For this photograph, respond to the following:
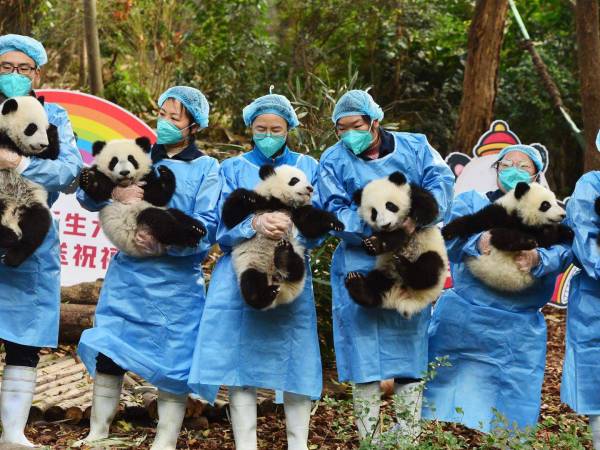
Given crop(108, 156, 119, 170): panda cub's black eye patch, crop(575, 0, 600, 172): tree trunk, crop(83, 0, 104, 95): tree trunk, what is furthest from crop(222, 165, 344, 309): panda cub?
crop(83, 0, 104, 95): tree trunk

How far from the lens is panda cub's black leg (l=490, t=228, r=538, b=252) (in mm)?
5008

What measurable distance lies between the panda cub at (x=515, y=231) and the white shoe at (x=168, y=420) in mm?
1808

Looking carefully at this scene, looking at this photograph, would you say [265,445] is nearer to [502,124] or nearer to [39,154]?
[39,154]

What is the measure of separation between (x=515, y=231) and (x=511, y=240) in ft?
0.25

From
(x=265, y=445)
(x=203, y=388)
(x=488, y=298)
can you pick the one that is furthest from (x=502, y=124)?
(x=203, y=388)

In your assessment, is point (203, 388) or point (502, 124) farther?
point (502, 124)

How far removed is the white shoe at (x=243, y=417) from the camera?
16.1 ft

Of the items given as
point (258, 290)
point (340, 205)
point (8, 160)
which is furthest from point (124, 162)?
point (340, 205)

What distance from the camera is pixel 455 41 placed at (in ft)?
44.3

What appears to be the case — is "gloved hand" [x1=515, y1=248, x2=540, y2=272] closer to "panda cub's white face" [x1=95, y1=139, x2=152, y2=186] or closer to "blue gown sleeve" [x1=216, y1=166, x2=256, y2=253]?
"blue gown sleeve" [x1=216, y1=166, x2=256, y2=253]

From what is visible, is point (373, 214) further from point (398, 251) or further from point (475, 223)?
point (475, 223)

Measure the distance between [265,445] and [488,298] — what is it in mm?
1716

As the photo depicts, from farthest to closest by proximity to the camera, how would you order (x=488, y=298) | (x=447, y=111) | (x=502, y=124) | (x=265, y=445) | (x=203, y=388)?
(x=447, y=111), (x=502, y=124), (x=265, y=445), (x=488, y=298), (x=203, y=388)

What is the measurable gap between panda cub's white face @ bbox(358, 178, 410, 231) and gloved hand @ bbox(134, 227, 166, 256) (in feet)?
3.73
